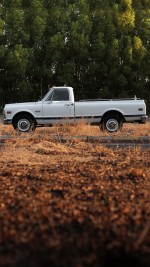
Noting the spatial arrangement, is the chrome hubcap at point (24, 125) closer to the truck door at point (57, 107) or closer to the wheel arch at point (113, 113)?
the truck door at point (57, 107)

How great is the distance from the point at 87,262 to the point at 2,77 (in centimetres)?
2601

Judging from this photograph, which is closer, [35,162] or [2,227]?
[2,227]

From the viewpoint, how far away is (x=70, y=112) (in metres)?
17.3

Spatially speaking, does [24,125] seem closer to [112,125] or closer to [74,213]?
[112,125]

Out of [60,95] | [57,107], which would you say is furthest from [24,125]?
[60,95]

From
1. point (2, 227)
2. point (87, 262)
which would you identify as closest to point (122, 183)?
point (2, 227)

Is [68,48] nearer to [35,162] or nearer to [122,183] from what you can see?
[35,162]

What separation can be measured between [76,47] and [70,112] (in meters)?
12.3

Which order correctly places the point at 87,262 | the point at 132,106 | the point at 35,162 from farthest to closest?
the point at 132,106 → the point at 35,162 → the point at 87,262

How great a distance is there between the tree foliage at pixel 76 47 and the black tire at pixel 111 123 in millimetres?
11314

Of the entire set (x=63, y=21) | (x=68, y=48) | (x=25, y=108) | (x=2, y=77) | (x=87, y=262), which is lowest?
(x=87, y=262)

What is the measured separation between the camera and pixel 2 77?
1125 inches

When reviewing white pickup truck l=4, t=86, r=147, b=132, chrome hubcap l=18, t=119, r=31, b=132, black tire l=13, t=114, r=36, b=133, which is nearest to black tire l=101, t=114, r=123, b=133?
white pickup truck l=4, t=86, r=147, b=132

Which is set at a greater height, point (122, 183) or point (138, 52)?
point (138, 52)
